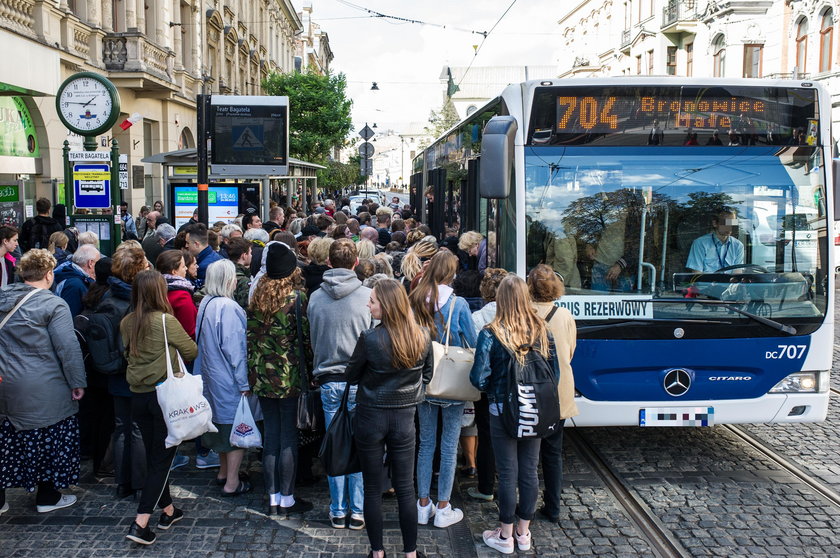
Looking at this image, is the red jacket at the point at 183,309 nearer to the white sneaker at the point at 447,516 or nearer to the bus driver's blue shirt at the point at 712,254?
the white sneaker at the point at 447,516

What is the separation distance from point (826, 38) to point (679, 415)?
95.8 feet

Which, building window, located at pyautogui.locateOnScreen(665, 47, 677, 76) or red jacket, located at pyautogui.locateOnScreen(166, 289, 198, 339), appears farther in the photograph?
building window, located at pyautogui.locateOnScreen(665, 47, 677, 76)

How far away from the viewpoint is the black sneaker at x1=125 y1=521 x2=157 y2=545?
5055 millimetres

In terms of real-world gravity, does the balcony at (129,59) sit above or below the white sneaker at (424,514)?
above

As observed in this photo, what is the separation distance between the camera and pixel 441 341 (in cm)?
532

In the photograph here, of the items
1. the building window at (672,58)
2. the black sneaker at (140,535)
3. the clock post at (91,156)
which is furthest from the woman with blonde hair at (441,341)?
the building window at (672,58)

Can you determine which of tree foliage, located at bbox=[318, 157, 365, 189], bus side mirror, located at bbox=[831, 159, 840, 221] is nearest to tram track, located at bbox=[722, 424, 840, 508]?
bus side mirror, located at bbox=[831, 159, 840, 221]

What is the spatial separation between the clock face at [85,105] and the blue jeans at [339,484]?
690cm

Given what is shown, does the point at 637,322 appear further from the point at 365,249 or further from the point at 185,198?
the point at 185,198

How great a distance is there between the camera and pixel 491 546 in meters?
5.11

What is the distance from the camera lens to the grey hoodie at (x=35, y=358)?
525cm

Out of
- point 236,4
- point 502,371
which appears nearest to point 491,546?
point 502,371

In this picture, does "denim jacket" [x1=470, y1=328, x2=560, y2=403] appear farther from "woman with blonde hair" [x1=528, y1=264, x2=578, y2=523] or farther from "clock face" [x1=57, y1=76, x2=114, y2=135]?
"clock face" [x1=57, y1=76, x2=114, y2=135]

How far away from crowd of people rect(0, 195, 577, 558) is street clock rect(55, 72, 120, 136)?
525 cm
